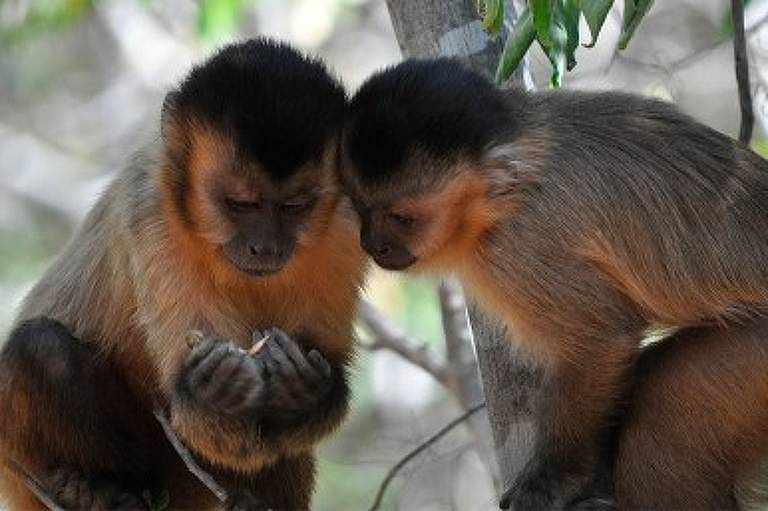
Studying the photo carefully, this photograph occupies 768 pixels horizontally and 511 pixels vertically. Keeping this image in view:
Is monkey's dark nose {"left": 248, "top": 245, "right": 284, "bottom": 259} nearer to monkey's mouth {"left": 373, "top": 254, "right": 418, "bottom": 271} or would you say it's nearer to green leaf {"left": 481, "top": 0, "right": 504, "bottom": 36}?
monkey's mouth {"left": 373, "top": 254, "right": 418, "bottom": 271}

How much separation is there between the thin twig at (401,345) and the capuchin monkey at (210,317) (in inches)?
56.0

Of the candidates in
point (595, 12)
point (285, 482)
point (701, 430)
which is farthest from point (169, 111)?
point (701, 430)

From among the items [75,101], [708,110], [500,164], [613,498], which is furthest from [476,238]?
[75,101]

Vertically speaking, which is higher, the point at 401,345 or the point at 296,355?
the point at 296,355

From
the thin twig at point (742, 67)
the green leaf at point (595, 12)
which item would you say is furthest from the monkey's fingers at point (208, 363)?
the thin twig at point (742, 67)

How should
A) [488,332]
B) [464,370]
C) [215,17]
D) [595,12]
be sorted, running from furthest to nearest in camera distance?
[215,17] < [464,370] < [488,332] < [595,12]

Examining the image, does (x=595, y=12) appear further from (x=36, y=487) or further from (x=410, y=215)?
(x=36, y=487)

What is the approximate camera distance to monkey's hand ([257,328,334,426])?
167 inches

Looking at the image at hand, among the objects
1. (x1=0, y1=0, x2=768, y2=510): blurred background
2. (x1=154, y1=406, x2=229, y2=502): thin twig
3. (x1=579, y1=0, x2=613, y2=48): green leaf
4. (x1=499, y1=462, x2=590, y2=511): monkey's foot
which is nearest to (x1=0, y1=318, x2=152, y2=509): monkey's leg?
(x1=154, y1=406, x2=229, y2=502): thin twig

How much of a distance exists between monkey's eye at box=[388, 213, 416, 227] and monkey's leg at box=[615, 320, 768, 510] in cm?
86

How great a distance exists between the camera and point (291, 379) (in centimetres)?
425

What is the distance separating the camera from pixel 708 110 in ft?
36.0

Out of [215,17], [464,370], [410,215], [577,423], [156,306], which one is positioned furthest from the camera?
[215,17]

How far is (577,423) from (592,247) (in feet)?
1.64
